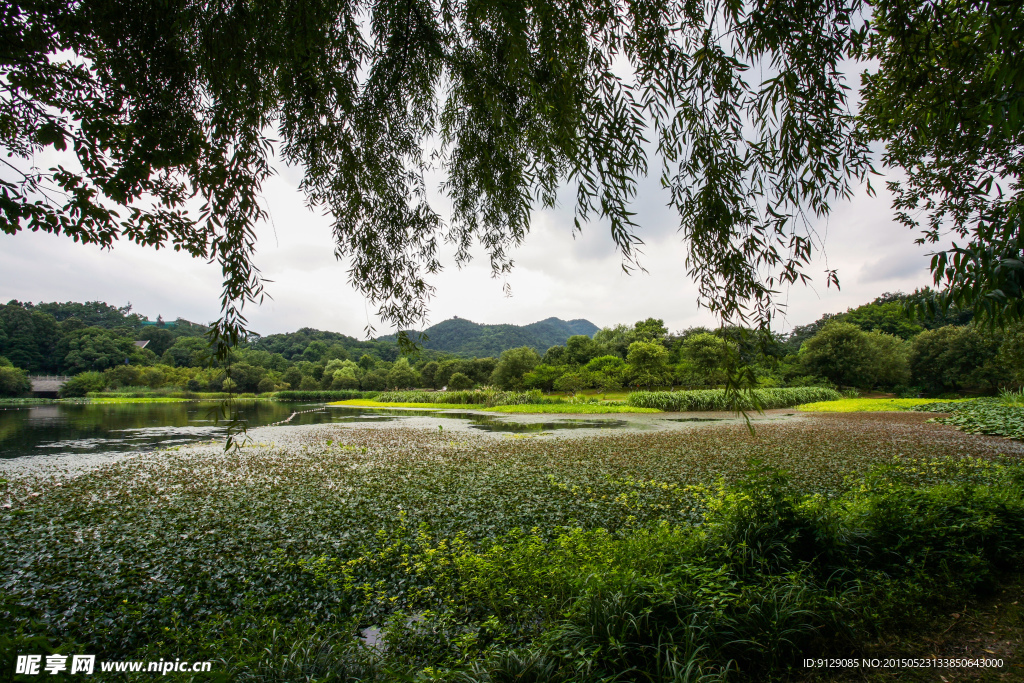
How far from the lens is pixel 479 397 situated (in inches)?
1212

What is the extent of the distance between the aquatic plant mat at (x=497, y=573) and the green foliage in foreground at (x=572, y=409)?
18.2 m

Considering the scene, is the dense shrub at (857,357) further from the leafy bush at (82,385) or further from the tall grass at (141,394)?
the leafy bush at (82,385)

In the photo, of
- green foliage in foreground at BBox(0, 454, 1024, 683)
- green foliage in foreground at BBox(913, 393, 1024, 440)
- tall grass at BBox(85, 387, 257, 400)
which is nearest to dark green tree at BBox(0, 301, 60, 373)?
tall grass at BBox(85, 387, 257, 400)

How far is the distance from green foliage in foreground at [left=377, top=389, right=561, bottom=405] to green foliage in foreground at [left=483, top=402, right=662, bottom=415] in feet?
5.19

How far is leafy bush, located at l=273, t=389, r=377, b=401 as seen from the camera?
43.2 meters

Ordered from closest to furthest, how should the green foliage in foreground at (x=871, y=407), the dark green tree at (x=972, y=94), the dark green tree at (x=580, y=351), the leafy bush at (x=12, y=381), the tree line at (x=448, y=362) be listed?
the dark green tree at (x=972, y=94), the green foliage in foreground at (x=871, y=407), the tree line at (x=448, y=362), the leafy bush at (x=12, y=381), the dark green tree at (x=580, y=351)

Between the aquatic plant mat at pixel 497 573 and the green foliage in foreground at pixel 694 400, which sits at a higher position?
the aquatic plant mat at pixel 497 573

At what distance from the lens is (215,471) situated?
25.1ft

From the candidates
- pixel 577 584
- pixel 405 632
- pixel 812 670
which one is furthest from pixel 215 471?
pixel 812 670

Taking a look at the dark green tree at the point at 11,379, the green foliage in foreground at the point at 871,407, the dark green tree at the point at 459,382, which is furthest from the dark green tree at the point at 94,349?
the green foliage in foreground at the point at 871,407

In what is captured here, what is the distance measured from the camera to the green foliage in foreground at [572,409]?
24.6 m

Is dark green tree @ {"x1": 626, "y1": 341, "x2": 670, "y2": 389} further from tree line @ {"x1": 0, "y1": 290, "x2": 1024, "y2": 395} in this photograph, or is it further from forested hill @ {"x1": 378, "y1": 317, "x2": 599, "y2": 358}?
forested hill @ {"x1": 378, "y1": 317, "x2": 599, "y2": 358}

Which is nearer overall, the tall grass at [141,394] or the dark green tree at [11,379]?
the dark green tree at [11,379]

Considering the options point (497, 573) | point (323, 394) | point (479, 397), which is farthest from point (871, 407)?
point (323, 394)
